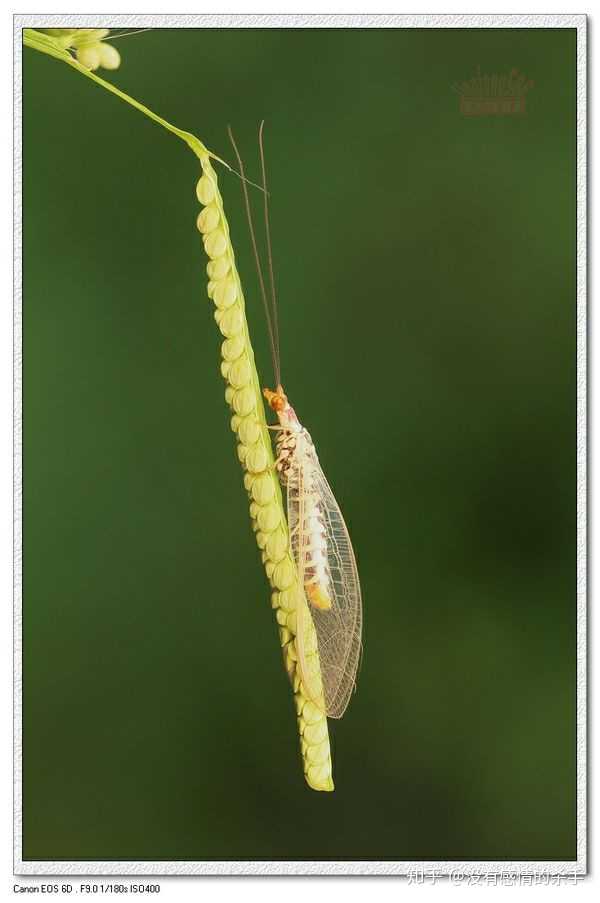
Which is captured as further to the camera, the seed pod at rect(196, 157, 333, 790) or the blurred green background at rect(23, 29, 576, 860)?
the blurred green background at rect(23, 29, 576, 860)

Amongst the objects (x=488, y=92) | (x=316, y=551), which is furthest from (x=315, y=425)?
(x=488, y=92)

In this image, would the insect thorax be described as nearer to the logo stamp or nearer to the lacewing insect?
the lacewing insect

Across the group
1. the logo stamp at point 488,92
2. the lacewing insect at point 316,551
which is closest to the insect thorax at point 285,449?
the lacewing insect at point 316,551

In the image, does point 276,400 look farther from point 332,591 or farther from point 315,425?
point 332,591

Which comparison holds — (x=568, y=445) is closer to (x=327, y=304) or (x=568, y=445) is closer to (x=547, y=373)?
(x=547, y=373)

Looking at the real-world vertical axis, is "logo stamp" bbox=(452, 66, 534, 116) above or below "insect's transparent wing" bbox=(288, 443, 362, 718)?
above

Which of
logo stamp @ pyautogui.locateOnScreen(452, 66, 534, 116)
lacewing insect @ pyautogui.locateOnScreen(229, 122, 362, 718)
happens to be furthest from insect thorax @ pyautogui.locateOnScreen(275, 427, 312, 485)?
logo stamp @ pyautogui.locateOnScreen(452, 66, 534, 116)
